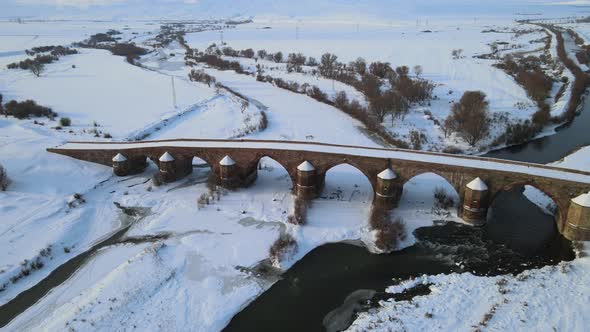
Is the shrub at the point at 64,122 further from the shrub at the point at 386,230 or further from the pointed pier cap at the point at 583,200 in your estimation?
the pointed pier cap at the point at 583,200

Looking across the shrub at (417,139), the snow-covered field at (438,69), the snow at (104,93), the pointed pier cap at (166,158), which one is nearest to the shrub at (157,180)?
the pointed pier cap at (166,158)

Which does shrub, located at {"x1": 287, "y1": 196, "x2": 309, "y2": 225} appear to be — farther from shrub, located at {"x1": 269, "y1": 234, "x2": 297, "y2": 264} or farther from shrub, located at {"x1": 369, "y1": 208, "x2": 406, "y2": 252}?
shrub, located at {"x1": 369, "y1": 208, "x2": 406, "y2": 252}

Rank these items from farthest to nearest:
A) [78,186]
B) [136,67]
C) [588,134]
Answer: [136,67] < [588,134] < [78,186]

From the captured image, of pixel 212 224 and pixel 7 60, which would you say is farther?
pixel 7 60

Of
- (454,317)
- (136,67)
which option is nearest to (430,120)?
(454,317)

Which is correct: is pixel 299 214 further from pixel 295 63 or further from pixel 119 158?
pixel 295 63

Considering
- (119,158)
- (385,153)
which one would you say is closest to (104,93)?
(119,158)

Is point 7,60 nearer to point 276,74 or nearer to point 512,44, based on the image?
point 276,74
